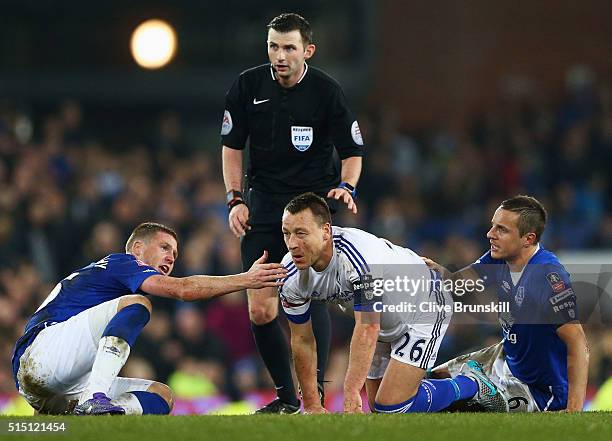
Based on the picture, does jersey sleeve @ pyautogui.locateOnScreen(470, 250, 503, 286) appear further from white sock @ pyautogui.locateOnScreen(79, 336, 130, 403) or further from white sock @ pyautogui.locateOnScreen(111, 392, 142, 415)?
white sock @ pyautogui.locateOnScreen(79, 336, 130, 403)

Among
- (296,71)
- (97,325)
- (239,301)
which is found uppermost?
(296,71)

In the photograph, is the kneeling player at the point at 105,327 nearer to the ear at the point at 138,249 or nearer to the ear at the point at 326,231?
the ear at the point at 138,249

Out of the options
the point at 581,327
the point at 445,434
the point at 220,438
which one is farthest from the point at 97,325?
the point at 581,327

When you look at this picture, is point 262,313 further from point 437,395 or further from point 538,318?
point 538,318

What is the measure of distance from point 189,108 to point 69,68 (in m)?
1.86

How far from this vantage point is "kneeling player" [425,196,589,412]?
25.2 feet

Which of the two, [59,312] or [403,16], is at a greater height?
[403,16]

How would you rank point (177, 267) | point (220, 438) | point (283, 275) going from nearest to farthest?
point (220, 438) < point (283, 275) < point (177, 267)

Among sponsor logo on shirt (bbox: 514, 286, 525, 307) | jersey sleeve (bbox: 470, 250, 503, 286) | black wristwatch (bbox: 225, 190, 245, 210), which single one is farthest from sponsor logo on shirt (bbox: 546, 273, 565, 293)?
black wristwatch (bbox: 225, 190, 245, 210)

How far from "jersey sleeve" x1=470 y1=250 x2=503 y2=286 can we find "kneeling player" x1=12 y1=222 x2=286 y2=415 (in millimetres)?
1682

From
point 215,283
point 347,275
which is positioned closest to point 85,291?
point 215,283

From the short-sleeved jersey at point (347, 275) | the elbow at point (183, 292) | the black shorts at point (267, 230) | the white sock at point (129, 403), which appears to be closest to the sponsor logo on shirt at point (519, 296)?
the short-sleeved jersey at point (347, 275)

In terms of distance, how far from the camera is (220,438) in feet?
19.7

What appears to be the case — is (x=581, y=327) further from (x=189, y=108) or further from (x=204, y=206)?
(x=189, y=108)
